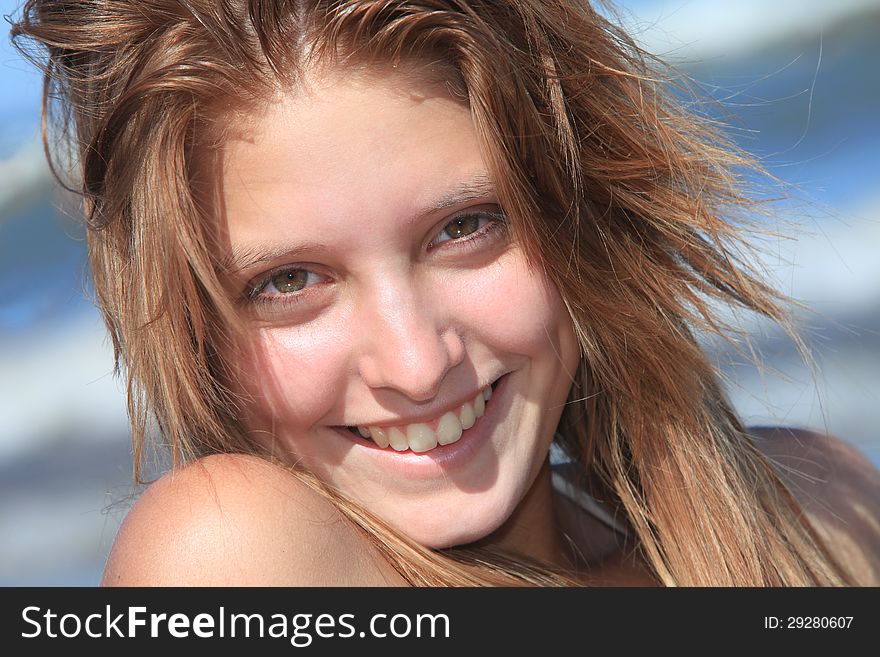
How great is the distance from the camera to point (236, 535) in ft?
4.29

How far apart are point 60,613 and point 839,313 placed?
3.51 meters

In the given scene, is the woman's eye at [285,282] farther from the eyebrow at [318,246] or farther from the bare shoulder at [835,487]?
the bare shoulder at [835,487]

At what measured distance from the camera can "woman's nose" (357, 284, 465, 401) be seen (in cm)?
142

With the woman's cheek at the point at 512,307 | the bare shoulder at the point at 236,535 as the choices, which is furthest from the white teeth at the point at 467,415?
the bare shoulder at the point at 236,535

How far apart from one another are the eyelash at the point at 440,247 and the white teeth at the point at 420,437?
280mm

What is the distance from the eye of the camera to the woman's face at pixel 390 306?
139cm

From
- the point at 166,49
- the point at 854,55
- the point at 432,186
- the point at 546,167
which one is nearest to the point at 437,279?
the point at 432,186

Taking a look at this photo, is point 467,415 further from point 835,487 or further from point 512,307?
point 835,487

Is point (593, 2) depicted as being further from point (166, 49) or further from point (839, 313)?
point (839, 313)

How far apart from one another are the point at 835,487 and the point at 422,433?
3.75 ft

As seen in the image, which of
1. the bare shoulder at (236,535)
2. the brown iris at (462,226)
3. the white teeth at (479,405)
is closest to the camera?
the bare shoulder at (236,535)

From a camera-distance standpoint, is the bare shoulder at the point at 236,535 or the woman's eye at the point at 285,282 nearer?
the bare shoulder at the point at 236,535

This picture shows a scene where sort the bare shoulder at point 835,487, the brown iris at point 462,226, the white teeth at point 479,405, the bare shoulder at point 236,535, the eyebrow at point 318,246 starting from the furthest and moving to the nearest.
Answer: the bare shoulder at point 835,487 → the white teeth at point 479,405 → the brown iris at point 462,226 → the eyebrow at point 318,246 → the bare shoulder at point 236,535

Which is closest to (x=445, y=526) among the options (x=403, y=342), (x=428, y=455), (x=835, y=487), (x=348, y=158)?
(x=428, y=455)
